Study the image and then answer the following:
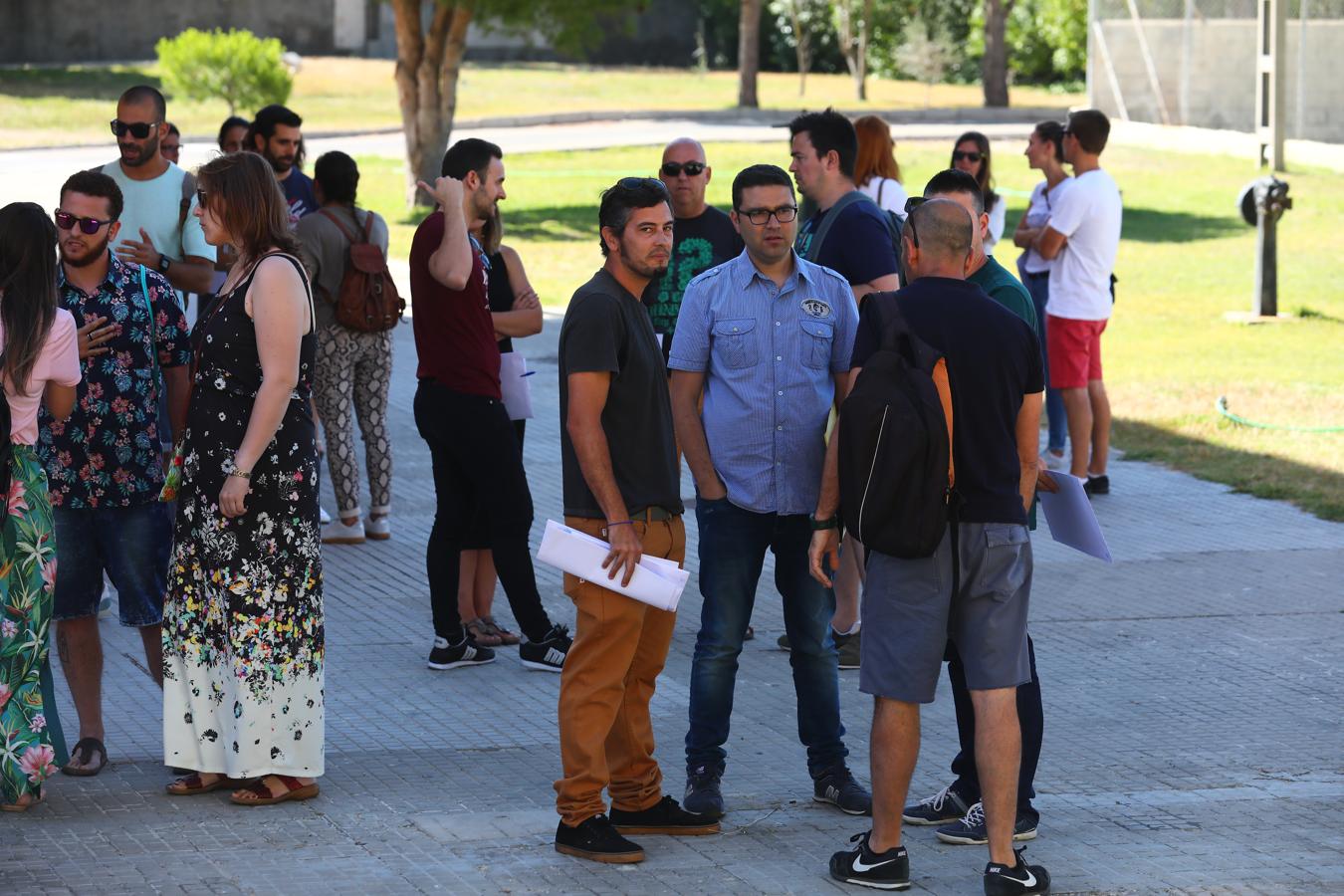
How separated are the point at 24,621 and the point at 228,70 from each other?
31077 millimetres

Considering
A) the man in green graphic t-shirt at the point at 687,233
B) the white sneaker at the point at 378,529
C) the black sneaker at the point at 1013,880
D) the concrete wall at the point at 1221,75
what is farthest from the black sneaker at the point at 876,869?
the concrete wall at the point at 1221,75

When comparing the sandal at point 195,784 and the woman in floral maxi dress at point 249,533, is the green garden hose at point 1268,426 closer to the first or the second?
the woman in floral maxi dress at point 249,533

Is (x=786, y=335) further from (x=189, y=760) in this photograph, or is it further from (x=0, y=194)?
(x=0, y=194)

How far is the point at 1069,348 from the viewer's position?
9930 mm

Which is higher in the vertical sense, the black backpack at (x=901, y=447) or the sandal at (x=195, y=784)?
the black backpack at (x=901, y=447)

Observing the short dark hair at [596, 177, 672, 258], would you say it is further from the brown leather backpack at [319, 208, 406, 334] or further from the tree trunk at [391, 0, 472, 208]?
the tree trunk at [391, 0, 472, 208]

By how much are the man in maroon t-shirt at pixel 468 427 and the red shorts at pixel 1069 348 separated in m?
4.07

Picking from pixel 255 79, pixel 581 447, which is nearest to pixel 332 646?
pixel 581 447

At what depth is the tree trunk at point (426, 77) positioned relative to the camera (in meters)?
24.3

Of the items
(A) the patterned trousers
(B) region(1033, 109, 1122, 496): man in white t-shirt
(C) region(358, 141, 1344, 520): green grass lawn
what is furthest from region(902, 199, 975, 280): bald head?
(C) region(358, 141, 1344, 520): green grass lawn

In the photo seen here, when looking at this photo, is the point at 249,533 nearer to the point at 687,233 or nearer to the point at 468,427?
the point at 468,427

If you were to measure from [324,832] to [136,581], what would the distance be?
45.0 inches

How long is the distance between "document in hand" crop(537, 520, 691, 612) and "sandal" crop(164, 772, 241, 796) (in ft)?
4.40

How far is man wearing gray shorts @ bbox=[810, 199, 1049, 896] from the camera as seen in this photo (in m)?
4.70
